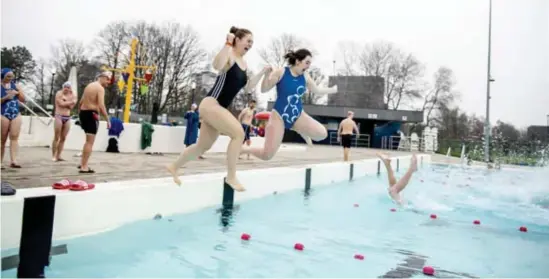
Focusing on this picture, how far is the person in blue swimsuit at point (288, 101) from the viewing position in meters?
4.59

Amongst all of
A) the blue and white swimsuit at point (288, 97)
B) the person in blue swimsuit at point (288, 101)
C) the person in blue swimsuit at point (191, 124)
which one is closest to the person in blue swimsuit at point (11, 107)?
the person in blue swimsuit at point (288, 101)

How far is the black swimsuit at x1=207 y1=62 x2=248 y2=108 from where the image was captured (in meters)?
4.09

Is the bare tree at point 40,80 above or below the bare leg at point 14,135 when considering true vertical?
above

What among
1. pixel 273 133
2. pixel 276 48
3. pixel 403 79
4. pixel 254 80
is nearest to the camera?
pixel 254 80

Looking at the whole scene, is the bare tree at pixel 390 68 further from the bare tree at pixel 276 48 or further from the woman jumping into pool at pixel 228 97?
the woman jumping into pool at pixel 228 97

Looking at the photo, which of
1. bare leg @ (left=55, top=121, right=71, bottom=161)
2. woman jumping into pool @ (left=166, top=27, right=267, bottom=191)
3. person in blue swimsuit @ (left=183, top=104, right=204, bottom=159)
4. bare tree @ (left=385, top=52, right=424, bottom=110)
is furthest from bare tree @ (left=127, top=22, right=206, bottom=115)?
woman jumping into pool @ (left=166, top=27, right=267, bottom=191)

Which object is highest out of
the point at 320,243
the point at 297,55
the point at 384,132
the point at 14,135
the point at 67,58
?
the point at 67,58

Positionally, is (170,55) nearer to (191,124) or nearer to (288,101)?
(191,124)

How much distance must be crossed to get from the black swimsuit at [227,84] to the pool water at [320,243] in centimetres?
150

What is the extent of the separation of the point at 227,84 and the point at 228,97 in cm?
Answer: 13

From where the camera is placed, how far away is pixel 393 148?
110ft

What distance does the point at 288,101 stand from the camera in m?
4.59

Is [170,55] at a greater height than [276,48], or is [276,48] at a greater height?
[276,48]

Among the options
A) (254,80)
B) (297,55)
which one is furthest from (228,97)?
(297,55)
